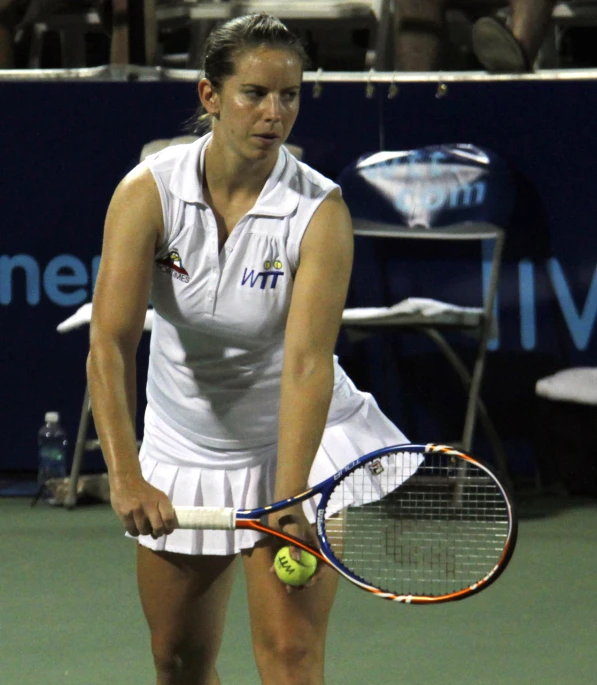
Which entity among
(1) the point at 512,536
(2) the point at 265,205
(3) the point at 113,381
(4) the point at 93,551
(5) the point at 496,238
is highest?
(2) the point at 265,205

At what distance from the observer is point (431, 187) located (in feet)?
17.8

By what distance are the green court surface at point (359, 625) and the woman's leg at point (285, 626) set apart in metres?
0.98

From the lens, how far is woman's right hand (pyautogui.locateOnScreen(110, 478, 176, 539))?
7.20 ft

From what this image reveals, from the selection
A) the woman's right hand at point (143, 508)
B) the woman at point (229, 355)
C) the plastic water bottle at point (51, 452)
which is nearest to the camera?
the woman's right hand at point (143, 508)

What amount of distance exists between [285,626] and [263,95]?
0.91 metres

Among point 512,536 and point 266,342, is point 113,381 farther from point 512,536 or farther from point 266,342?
point 512,536

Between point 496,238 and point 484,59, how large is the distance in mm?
716

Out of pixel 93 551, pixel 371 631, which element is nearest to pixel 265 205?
pixel 371 631

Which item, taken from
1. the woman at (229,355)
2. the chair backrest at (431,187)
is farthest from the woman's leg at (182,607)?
the chair backrest at (431,187)

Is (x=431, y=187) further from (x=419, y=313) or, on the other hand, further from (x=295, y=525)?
(x=295, y=525)

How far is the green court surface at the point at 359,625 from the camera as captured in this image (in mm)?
3482

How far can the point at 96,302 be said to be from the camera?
2.37m

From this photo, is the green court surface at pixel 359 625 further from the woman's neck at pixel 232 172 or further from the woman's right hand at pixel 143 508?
the woman's neck at pixel 232 172

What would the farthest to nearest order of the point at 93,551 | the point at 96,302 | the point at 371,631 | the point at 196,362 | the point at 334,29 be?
the point at 334,29
the point at 93,551
the point at 371,631
the point at 196,362
the point at 96,302
